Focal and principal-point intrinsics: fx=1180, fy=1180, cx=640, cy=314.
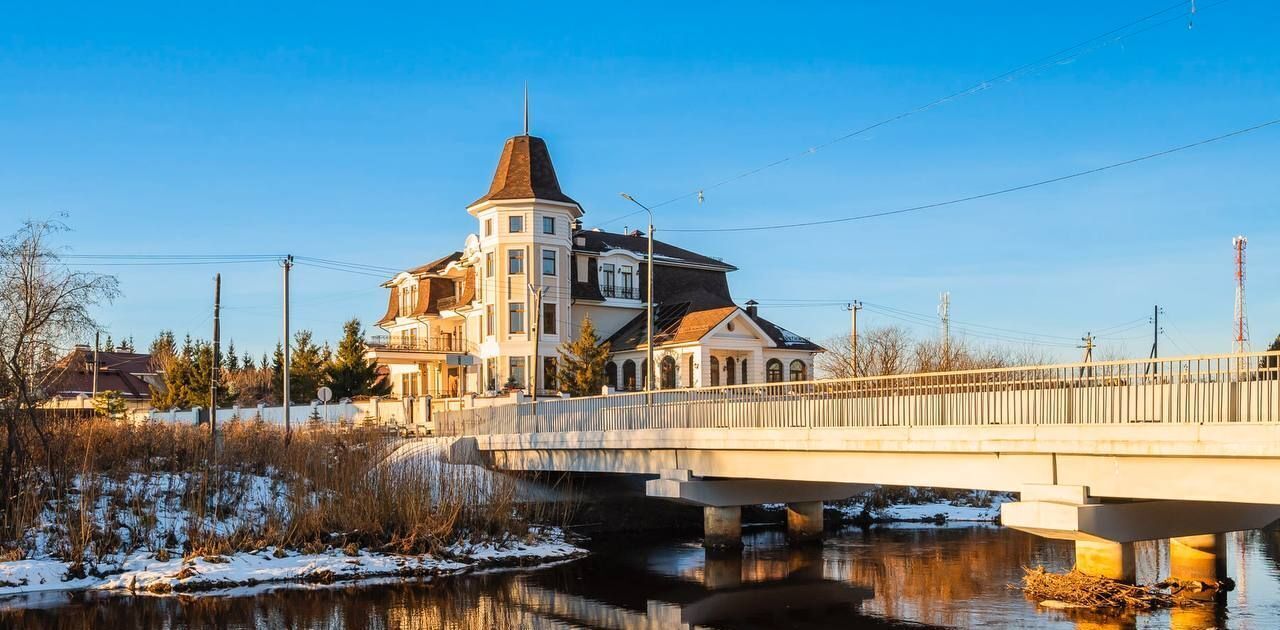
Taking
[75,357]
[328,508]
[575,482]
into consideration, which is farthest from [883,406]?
[75,357]

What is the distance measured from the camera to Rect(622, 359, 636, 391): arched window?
61031 mm

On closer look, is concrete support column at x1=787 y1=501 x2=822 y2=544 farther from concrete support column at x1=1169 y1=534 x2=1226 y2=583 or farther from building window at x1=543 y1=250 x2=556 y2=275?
building window at x1=543 y1=250 x2=556 y2=275

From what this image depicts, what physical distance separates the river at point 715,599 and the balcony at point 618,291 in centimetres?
3159

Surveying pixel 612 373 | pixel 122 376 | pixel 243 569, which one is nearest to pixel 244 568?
pixel 243 569

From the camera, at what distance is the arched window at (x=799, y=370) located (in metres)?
63.0

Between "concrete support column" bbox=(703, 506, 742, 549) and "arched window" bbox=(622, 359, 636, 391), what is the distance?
26.4m

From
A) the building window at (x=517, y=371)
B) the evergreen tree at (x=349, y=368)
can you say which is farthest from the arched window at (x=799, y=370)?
A: the evergreen tree at (x=349, y=368)

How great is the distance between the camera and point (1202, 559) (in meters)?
25.4

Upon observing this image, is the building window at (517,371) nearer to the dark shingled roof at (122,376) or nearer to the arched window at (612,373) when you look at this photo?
the arched window at (612,373)

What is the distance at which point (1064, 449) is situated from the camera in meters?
21.0

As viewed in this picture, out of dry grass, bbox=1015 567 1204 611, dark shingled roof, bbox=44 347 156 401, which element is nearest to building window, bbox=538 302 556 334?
dark shingled roof, bbox=44 347 156 401

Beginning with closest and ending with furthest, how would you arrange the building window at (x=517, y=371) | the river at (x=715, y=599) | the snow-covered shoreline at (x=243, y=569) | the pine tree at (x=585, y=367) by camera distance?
the river at (x=715, y=599) < the snow-covered shoreline at (x=243, y=569) < the pine tree at (x=585, y=367) < the building window at (x=517, y=371)

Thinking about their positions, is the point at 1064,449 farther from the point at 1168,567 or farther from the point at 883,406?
the point at 1168,567

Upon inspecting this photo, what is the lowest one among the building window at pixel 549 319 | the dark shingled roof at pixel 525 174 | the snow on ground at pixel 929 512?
the snow on ground at pixel 929 512
